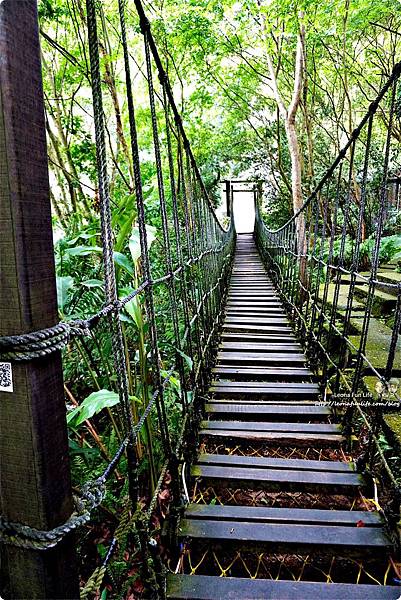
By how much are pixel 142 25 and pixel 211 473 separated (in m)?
1.53

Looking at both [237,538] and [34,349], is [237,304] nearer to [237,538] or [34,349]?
[237,538]

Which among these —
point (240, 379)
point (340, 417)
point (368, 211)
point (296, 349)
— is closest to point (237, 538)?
point (340, 417)

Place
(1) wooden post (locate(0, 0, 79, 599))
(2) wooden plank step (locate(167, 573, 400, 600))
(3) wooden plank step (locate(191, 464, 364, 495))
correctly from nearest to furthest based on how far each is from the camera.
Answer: (1) wooden post (locate(0, 0, 79, 599)) < (2) wooden plank step (locate(167, 573, 400, 600)) < (3) wooden plank step (locate(191, 464, 364, 495))

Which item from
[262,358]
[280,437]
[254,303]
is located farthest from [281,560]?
[254,303]

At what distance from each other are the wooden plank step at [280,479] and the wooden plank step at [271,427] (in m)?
0.27

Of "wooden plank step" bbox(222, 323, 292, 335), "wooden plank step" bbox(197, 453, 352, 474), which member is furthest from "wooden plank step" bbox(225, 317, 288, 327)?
"wooden plank step" bbox(197, 453, 352, 474)

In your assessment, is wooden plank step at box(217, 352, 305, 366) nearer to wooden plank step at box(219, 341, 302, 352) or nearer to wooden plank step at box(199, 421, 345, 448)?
wooden plank step at box(219, 341, 302, 352)

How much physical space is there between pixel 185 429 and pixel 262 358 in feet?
4.59

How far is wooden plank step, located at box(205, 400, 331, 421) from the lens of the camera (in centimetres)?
202

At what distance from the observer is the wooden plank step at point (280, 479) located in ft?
4.92

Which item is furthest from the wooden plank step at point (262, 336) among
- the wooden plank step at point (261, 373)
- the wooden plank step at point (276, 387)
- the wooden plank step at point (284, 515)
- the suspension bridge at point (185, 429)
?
the wooden plank step at point (284, 515)

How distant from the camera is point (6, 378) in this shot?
0.44 meters

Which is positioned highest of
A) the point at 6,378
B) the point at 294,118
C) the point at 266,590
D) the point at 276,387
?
the point at 294,118

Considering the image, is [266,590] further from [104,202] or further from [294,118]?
[294,118]
